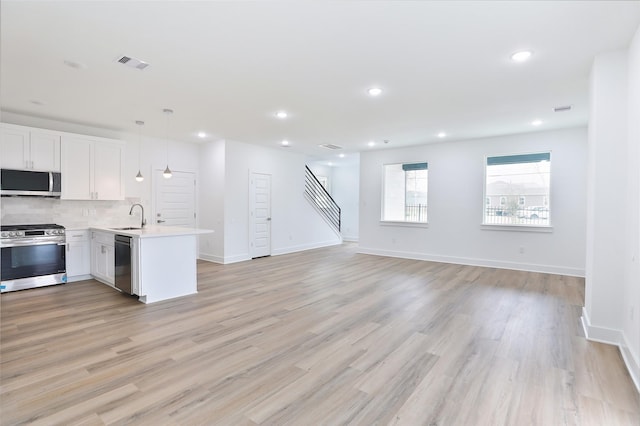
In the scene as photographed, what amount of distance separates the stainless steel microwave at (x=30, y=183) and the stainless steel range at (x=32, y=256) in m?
0.56

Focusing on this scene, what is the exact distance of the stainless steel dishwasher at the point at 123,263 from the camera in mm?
4500

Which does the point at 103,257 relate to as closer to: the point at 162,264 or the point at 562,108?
the point at 162,264

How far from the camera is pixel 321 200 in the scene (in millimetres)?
11023

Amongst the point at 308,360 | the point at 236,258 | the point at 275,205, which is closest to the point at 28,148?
the point at 236,258

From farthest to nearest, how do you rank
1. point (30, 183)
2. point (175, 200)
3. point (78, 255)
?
point (175, 200)
point (78, 255)
point (30, 183)

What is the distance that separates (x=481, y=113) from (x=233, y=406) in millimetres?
5224

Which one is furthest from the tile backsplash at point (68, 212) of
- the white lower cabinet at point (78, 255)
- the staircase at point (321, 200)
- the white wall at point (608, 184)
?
the white wall at point (608, 184)

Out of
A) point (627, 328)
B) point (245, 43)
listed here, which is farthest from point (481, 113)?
point (245, 43)

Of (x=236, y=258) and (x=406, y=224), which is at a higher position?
(x=406, y=224)

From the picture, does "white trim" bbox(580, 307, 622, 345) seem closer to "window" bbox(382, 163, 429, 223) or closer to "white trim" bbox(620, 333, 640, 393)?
"white trim" bbox(620, 333, 640, 393)

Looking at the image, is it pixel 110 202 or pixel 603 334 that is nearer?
pixel 603 334

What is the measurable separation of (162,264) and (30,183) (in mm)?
2791

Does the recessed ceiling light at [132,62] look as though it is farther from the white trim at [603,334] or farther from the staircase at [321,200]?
the staircase at [321,200]

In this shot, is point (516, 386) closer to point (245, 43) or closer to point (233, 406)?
point (233, 406)
